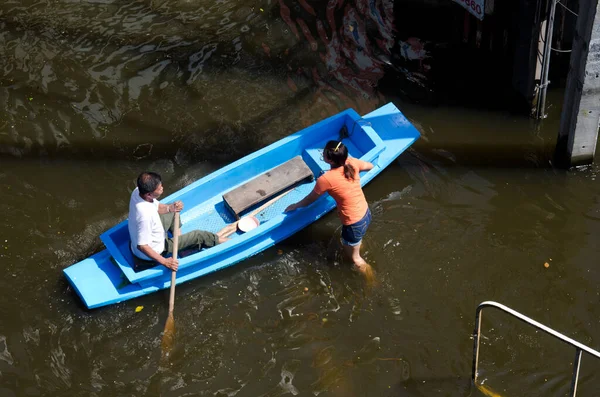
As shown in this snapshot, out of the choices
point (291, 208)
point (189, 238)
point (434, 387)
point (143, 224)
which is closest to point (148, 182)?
point (143, 224)

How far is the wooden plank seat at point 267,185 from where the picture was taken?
8992 millimetres

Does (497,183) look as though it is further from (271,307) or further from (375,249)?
(271,307)

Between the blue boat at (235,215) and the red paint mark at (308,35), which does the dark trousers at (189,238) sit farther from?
the red paint mark at (308,35)

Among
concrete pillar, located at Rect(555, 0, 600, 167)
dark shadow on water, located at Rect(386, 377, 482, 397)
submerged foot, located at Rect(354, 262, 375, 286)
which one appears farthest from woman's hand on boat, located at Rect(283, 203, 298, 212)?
concrete pillar, located at Rect(555, 0, 600, 167)

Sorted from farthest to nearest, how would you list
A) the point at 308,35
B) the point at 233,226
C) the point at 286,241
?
the point at 308,35 < the point at 286,241 < the point at 233,226

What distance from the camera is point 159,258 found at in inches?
307

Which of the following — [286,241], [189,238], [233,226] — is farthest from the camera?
[286,241]

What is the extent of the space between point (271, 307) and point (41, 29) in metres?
7.33

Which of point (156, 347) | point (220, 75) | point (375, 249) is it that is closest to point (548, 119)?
point (375, 249)

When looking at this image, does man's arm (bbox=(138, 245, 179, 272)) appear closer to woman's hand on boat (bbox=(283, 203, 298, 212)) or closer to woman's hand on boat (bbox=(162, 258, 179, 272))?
woman's hand on boat (bbox=(162, 258, 179, 272))

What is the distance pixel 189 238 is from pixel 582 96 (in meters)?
5.23

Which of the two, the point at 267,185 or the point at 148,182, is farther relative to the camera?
the point at 267,185

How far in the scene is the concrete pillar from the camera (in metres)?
8.47

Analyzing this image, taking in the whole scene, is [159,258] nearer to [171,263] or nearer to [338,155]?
[171,263]
